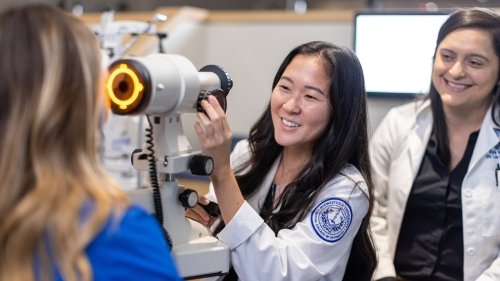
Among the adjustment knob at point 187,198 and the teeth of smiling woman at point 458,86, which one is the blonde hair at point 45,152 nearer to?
the adjustment knob at point 187,198

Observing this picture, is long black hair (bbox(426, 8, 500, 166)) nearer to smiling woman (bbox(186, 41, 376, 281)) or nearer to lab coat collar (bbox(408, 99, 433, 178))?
lab coat collar (bbox(408, 99, 433, 178))

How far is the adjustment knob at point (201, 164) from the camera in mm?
1156

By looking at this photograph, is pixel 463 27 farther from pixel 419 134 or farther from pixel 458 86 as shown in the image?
pixel 419 134

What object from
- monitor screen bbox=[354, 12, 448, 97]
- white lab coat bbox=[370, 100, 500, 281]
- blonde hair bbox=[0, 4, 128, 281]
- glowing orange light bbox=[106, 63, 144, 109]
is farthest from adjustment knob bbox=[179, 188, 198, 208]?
monitor screen bbox=[354, 12, 448, 97]

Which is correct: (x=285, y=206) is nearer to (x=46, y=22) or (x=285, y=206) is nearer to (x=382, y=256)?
(x=382, y=256)

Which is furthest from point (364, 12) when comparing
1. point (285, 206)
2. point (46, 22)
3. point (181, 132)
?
point (46, 22)

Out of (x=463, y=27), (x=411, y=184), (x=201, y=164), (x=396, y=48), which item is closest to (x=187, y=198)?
(x=201, y=164)

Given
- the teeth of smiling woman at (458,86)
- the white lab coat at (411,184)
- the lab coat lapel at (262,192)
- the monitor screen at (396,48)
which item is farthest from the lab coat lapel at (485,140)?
the monitor screen at (396,48)

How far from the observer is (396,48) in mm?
2643

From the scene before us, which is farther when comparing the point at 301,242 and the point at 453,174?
the point at 453,174

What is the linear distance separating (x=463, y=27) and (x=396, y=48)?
79cm

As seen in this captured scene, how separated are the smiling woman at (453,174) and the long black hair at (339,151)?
329 millimetres

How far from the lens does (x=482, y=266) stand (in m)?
1.78

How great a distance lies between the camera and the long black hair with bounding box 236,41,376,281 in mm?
1421
